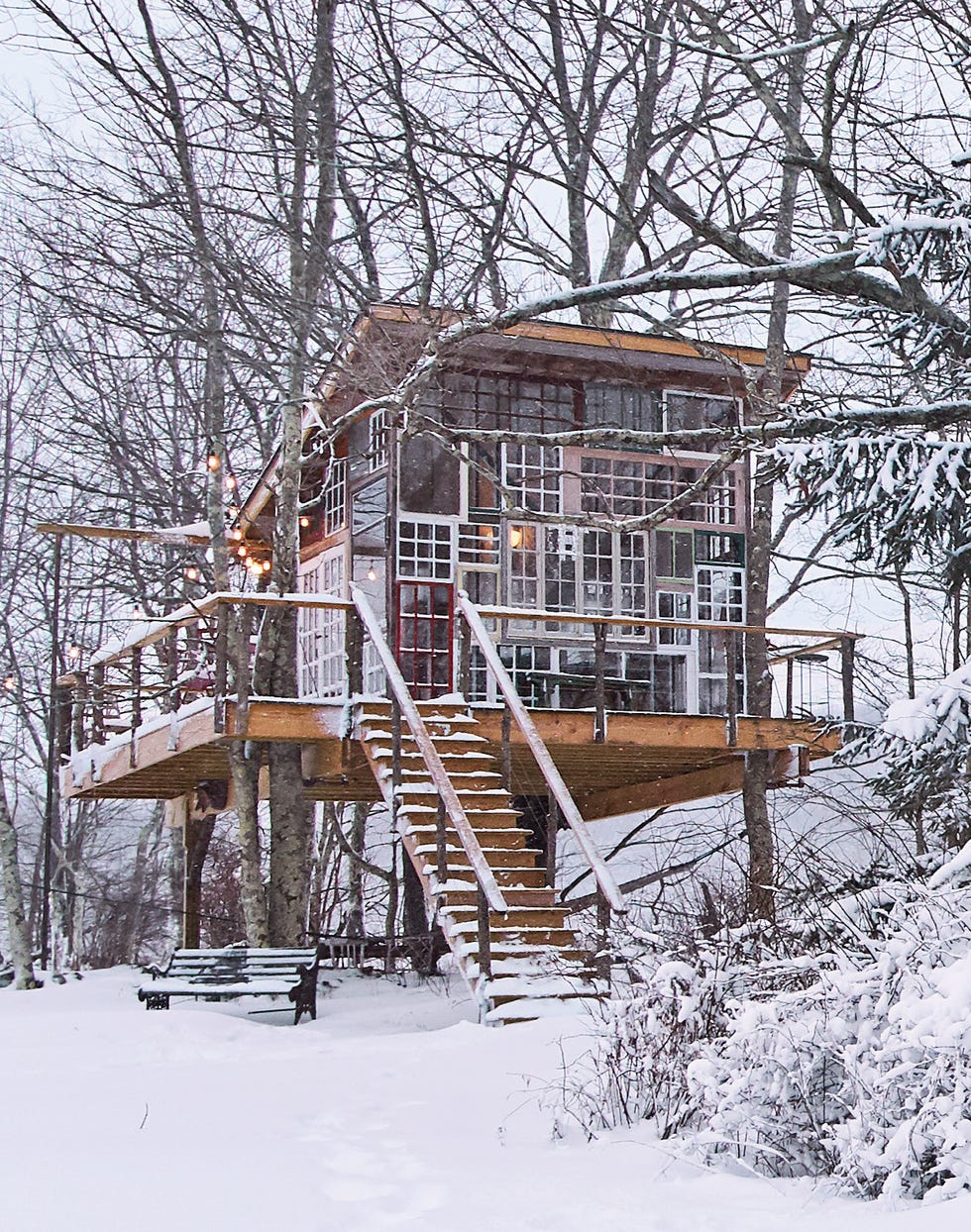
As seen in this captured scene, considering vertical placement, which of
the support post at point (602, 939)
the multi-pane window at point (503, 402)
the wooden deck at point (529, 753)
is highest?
the multi-pane window at point (503, 402)

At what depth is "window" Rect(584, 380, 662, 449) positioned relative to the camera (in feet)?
55.9

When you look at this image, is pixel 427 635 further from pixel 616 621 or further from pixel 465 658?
pixel 616 621

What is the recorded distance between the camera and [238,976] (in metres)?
12.5

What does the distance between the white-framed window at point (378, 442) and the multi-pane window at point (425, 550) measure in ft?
2.58

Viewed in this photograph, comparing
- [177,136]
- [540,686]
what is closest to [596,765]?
[540,686]

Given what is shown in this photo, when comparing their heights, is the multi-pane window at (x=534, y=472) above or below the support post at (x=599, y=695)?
above

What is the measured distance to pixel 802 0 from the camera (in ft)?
35.5

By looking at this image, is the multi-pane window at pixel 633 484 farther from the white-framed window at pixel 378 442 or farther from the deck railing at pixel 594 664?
the white-framed window at pixel 378 442

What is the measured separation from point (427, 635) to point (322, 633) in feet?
6.14

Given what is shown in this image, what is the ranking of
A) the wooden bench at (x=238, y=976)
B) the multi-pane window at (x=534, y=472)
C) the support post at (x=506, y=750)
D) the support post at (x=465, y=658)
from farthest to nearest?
the multi-pane window at (x=534, y=472), the support post at (x=465, y=658), the support post at (x=506, y=750), the wooden bench at (x=238, y=976)

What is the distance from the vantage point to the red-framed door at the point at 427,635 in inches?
627

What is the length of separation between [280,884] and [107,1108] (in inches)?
351

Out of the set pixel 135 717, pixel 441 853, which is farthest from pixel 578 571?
pixel 441 853

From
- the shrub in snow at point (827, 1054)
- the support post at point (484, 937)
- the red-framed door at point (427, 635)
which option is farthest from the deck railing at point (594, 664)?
the shrub in snow at point (827, 1054)
